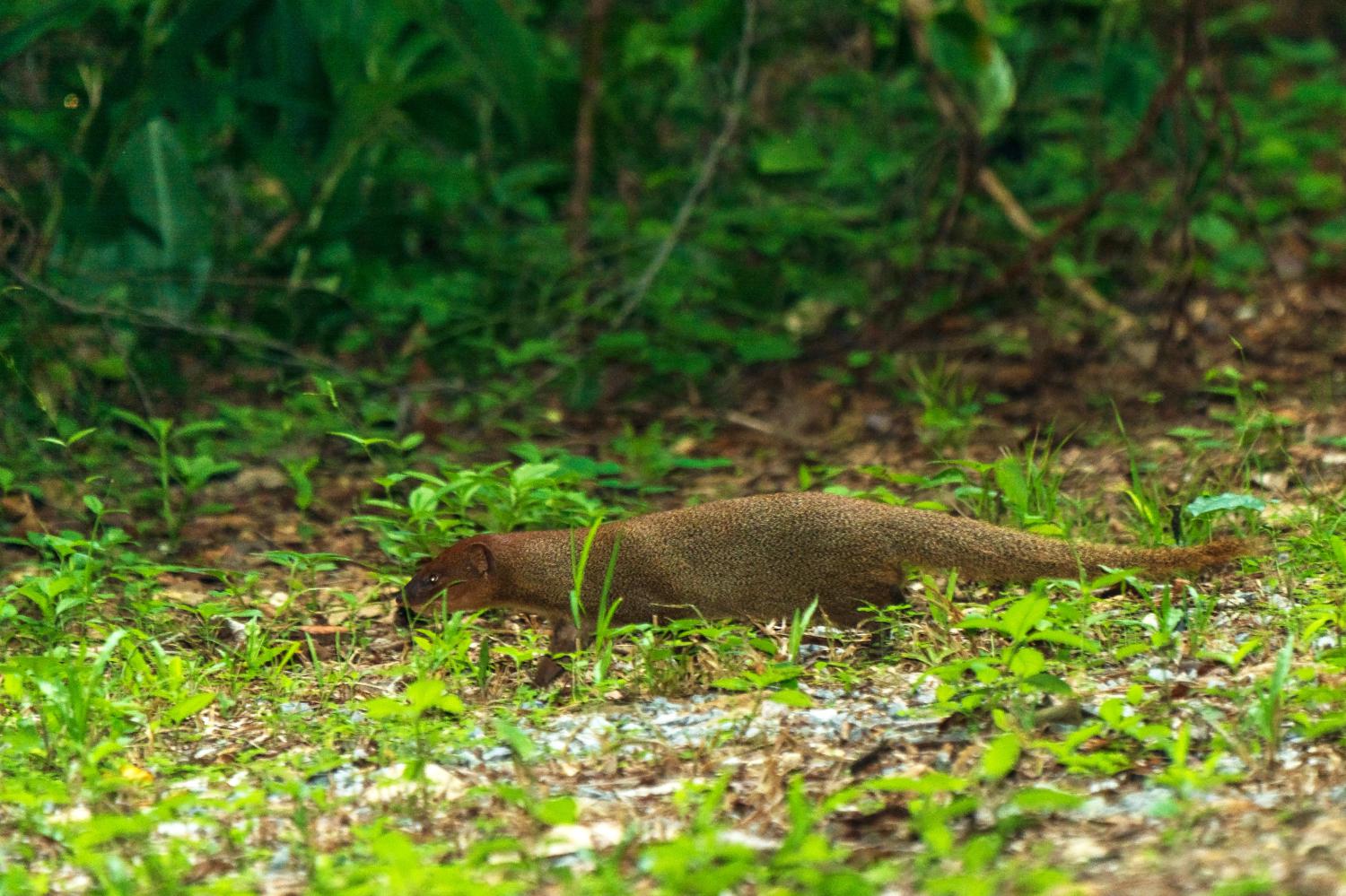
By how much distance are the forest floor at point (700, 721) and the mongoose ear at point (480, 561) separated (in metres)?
0.22

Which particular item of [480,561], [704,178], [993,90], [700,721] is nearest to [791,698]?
[700,721]

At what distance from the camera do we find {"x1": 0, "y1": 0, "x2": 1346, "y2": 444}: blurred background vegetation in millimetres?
5945

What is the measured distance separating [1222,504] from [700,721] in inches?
58.9

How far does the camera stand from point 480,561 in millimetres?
4109

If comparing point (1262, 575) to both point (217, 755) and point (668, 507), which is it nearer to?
point (668, 507)

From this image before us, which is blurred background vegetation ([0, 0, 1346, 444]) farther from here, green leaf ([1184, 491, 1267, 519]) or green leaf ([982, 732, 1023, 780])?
green leaf ([982, 732, 1023, 780])

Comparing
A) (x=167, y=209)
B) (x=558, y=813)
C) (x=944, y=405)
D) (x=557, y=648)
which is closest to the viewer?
(x=558, y=813)

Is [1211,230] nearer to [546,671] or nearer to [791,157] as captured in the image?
[791,157]

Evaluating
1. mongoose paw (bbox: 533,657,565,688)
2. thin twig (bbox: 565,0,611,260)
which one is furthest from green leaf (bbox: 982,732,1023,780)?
thin twig (bbox: 565,0,611,260)

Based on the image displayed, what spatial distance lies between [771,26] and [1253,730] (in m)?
5.07

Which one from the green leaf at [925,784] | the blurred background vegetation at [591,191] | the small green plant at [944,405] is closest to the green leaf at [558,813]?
the green leaf at [925,784]

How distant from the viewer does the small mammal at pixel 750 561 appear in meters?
3.84

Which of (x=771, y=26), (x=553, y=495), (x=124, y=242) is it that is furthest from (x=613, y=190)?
(x=553, y=495)

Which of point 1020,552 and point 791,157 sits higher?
point 791,157
